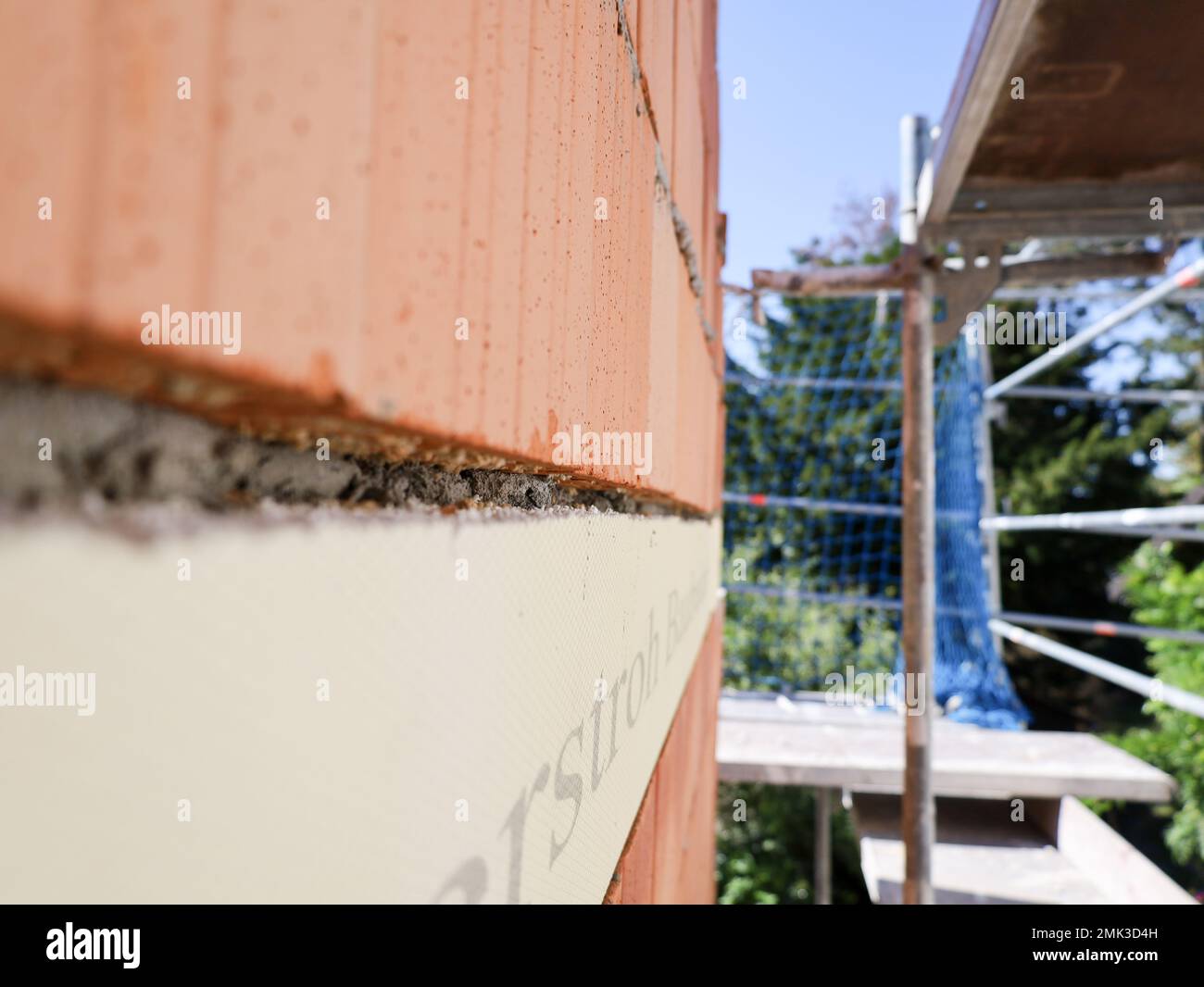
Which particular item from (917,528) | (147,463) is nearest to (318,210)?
(147,463)

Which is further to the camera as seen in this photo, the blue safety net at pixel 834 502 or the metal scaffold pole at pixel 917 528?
the blue safety net at pixel 834 502

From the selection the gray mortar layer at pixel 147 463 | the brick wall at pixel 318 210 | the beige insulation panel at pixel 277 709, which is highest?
the brick wall at pixel 318 210

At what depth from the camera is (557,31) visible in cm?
43

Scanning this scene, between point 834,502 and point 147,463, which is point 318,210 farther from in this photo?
point 834,502

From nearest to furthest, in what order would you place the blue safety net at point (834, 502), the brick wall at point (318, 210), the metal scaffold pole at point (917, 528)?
1. the brick wall at point (318, 210)
2. the metal scaffold pole at point (917, 528)
3. the blue safety net at point (834, 502)

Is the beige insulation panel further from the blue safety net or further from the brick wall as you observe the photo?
the blue safety net

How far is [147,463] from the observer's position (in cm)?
19

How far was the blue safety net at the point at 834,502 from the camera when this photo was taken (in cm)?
685

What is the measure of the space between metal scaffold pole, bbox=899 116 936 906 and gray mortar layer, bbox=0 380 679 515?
9.67 feet

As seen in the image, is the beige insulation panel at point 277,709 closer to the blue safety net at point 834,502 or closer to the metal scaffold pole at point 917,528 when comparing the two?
the metal scaffold pole at point 917,528

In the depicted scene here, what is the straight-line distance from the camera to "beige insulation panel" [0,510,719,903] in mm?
167

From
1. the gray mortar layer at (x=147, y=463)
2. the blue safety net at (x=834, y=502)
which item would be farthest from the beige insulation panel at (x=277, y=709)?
the blue safety net at (x=834, y=502)

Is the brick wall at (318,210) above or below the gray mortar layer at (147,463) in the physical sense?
above

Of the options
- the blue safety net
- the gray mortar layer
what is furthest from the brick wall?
the blue safety net
